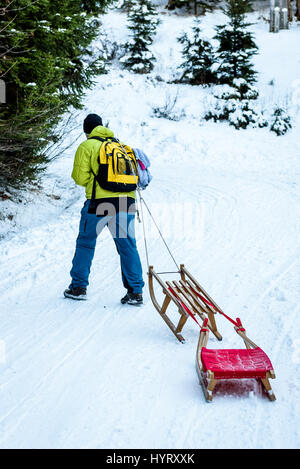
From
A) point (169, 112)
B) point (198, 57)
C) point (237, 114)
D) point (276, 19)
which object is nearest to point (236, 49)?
point (198, 57)

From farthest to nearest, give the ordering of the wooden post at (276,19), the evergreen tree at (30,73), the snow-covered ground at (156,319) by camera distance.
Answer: the wooden post at (276,19), the evergreen tree at (30,73), the snow-covered ground at (156,319)

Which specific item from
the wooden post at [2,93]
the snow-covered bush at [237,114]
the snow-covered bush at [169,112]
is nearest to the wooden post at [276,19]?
the snow-covered bush at [237,114]

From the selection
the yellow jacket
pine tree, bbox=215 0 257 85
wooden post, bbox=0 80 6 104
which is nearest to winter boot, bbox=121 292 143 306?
the yellow jacket

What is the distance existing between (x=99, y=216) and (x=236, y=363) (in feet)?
7.19

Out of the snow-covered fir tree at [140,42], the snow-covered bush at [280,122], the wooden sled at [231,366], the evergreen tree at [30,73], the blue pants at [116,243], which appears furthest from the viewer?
the snow-covered fir tree at [140,42]

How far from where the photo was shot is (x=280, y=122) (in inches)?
527

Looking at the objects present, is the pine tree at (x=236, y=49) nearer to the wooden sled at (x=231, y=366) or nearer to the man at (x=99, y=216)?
the man at (x=99, y=216)

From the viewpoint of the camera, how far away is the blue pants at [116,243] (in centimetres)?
439

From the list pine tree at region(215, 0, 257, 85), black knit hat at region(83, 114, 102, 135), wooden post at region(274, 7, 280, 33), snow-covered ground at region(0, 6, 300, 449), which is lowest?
snow-covered ground at region(0, 6, 300, 449)

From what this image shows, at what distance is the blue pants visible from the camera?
4387 mm

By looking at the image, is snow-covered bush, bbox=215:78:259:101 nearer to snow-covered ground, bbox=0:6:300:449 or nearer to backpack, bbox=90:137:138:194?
snow-covered ground, bbox=0:6:300:449

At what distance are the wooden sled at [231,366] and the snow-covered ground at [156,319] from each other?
0.11 m

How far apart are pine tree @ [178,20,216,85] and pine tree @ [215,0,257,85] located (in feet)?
4.37
